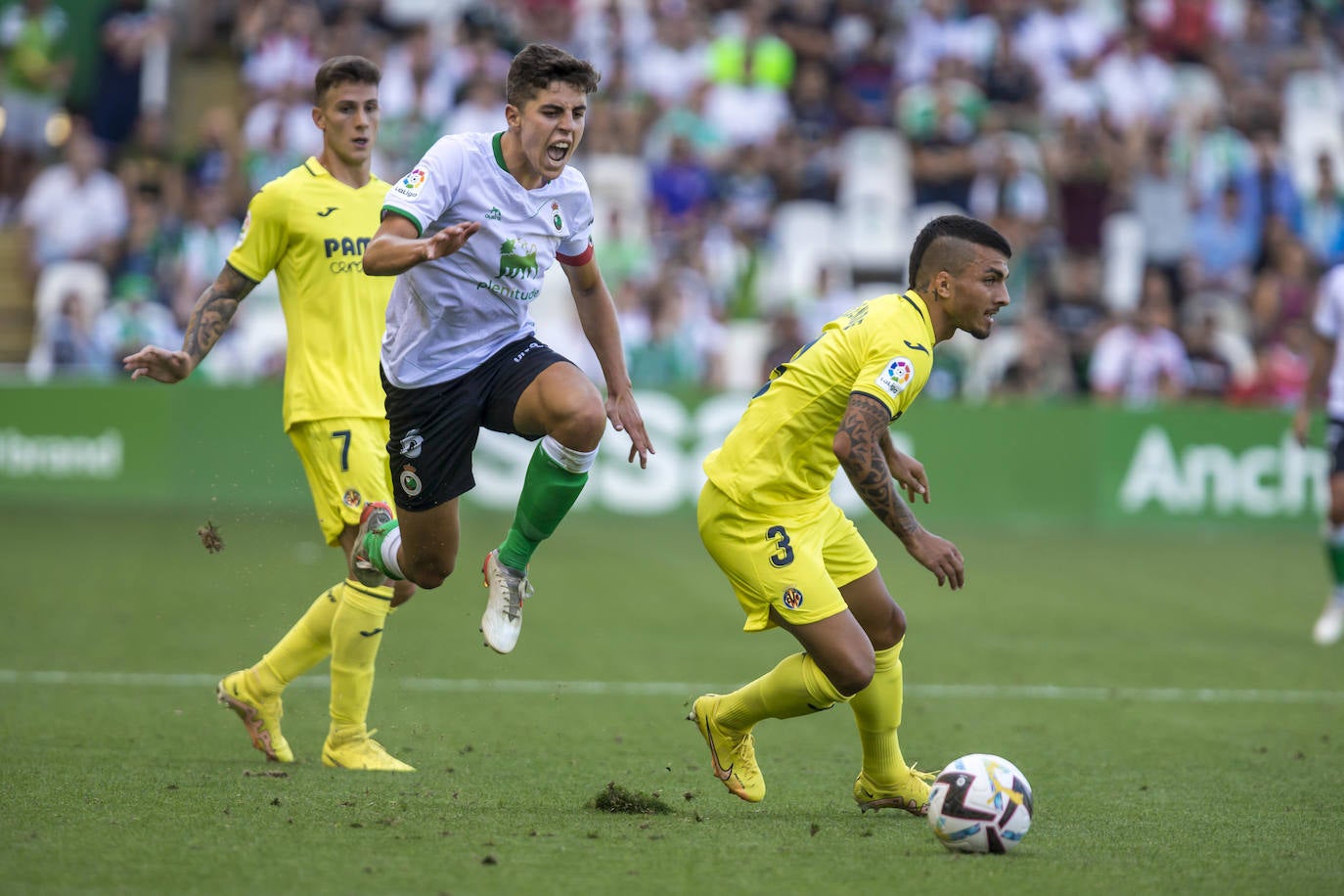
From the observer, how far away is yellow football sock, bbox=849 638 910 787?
6.24 m

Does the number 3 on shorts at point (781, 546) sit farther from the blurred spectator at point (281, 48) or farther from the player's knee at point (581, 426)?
the blurred spectator at point (281, 48)

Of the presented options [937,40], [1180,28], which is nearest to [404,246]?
[937,40]

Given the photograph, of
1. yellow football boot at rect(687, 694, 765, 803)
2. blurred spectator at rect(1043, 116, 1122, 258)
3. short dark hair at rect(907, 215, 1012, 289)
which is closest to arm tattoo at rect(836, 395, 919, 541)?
short dark hair at rect(907, 215, 1012, 289)

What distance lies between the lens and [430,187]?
599 cm

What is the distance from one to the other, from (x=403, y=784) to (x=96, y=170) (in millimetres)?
14065

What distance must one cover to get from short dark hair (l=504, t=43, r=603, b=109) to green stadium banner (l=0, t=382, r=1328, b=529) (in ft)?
33.6

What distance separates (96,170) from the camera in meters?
18.7

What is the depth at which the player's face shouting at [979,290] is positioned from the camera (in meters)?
6.09

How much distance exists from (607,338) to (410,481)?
41.4 inches

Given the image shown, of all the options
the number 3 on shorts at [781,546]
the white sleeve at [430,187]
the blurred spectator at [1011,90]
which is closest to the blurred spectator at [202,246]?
the blurred spectator at [1011,90]

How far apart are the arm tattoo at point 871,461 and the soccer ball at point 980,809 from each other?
84 centimetres

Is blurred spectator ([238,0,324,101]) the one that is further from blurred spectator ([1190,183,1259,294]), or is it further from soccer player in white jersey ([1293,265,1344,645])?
soccer player in white jersey ([1293,265,1344,645])

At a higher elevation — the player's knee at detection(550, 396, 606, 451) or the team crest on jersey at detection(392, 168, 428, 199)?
the team crest on jersey at detection(392, 168, 428, 199)

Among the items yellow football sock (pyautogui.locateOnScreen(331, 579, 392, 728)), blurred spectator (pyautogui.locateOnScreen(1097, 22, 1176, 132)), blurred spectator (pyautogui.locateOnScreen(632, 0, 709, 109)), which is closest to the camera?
yellow football sock (pyautogui.locateOnScreen(331, 579, 392, 728))
